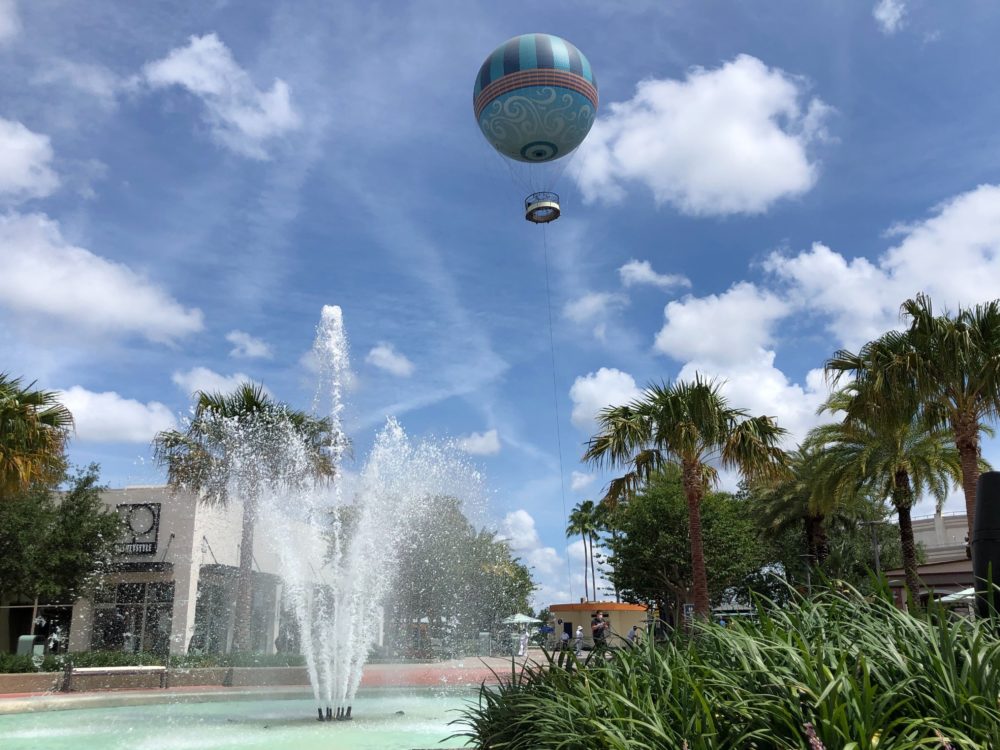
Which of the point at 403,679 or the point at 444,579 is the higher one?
the point at 444,579

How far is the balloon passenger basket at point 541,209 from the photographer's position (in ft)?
68.5

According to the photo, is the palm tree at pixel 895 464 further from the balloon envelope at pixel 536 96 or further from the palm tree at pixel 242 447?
the palm tree at pixel 242 447

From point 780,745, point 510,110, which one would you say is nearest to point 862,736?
point 780,745

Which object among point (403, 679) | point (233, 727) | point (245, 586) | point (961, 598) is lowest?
point (403, 679)

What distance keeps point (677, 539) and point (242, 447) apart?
70.6 feet

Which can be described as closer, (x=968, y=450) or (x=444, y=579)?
(x=968, y=450)

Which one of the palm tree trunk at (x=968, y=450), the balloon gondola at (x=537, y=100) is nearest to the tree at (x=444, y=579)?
the balloon gondola at (x=537, y=100)

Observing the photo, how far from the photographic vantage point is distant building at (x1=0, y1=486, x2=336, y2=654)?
32.2 meters

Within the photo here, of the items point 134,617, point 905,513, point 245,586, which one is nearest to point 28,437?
point 245,586

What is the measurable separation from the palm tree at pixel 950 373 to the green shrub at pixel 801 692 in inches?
504

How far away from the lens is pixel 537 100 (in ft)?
65.9

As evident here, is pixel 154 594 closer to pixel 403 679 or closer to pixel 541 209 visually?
pixel 403 679

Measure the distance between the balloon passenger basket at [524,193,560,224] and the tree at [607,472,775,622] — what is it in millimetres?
19889

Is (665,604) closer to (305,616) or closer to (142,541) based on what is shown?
(142,541)
